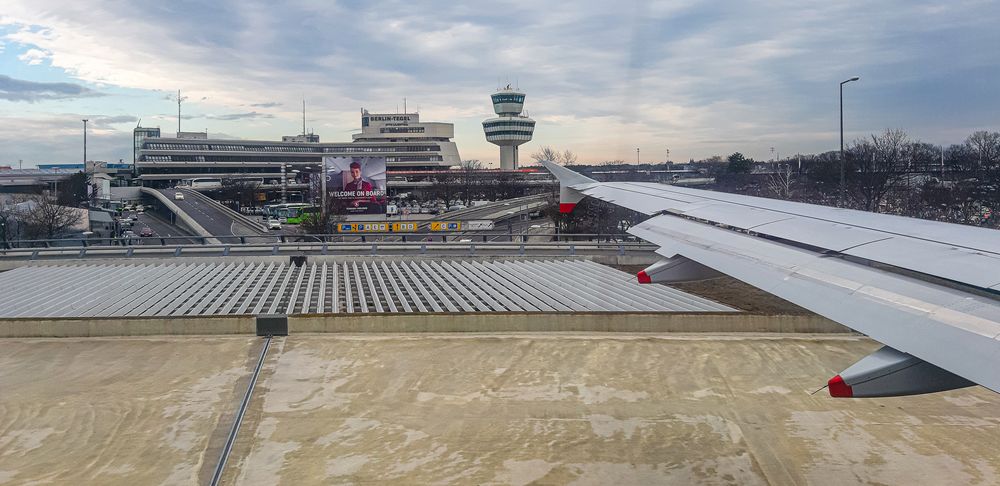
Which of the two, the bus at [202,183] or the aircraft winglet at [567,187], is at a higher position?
the bus at [202,183]

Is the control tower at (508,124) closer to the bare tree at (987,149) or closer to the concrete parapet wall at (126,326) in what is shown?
the bare tree at (987,149)

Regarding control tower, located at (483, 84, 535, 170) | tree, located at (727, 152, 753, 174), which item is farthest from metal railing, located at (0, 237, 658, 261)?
control tower, located at (483, 84, 535, 170)

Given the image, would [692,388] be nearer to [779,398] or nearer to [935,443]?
[779,398]

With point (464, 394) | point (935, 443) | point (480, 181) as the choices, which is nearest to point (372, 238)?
point (464, 394)

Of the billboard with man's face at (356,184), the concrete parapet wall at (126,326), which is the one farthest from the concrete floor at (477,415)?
the billboard with man's face at (356,184)

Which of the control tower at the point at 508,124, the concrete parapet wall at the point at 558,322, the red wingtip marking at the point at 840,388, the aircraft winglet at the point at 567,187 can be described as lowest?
the concrete parapet wall at the point at 558,322

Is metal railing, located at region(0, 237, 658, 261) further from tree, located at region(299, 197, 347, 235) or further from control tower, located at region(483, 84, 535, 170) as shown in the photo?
control tower, located at region(483, 84, 535, 170)

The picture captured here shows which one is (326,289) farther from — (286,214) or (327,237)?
(286,214)
